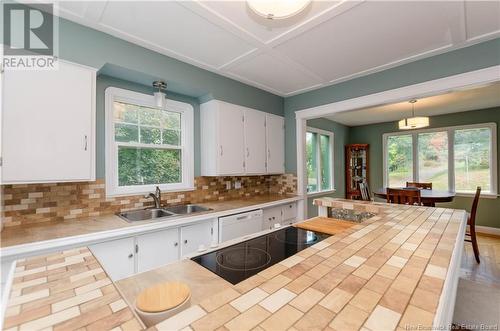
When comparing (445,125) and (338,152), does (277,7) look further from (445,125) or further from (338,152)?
(445,125)

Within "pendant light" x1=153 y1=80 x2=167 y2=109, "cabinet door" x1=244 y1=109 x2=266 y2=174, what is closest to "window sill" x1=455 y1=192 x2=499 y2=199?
"cabinet door" x1=244 y1=109 x2=266 y2=174

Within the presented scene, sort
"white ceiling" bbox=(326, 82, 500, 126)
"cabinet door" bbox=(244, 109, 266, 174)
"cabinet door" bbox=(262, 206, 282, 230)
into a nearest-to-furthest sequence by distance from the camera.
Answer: "cabinet door" bbox=(262, 206, 282, 230) → "cabinet door" bbox=(244, 109, 266, 174) → "white ceiling" bbox=(326, 82, 500, 126)

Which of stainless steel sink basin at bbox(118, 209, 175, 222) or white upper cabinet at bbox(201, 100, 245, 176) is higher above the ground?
white upper cabinet at bbox(201, 100, 245, 176)

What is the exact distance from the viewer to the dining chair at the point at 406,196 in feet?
9.70

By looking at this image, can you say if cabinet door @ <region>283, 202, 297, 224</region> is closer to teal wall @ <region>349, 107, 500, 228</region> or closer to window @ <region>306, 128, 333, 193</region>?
window @ <region>306, 128, 333, 193</region>

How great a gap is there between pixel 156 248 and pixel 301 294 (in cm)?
156

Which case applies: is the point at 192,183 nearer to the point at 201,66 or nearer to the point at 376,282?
the point at 201,66

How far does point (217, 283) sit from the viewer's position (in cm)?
82

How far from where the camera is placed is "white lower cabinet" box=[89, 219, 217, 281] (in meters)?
1.60

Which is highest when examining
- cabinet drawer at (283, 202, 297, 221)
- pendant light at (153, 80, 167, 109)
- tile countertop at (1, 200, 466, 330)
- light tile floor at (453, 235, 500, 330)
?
pendant light at (153, 80, 167, 109)

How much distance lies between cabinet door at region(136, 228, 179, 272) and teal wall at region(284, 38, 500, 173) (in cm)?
213

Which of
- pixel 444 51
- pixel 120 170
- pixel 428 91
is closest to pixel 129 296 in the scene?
pixel 120 170

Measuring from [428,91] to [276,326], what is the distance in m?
2.73

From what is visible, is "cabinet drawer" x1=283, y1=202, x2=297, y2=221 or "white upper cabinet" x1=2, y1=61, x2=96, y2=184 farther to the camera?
"cabinet drawer" x1=283, y1=202, x2=297, y2=221
